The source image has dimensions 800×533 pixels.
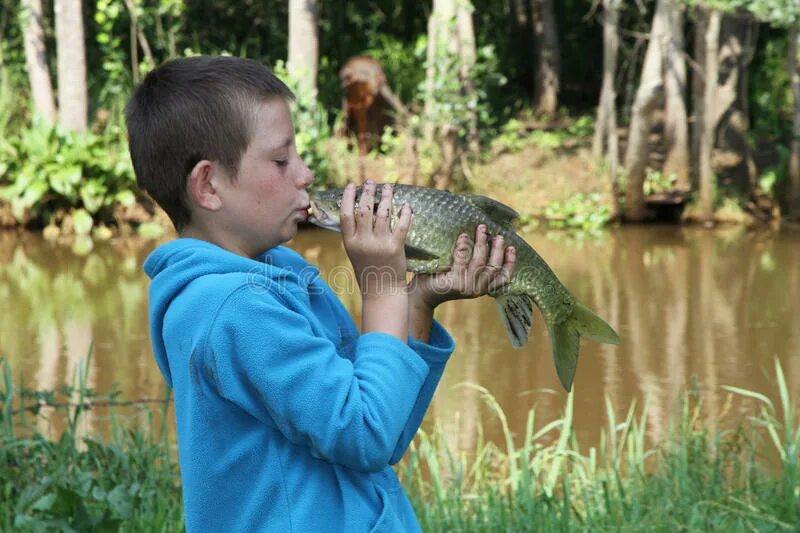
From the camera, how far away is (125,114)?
179cm

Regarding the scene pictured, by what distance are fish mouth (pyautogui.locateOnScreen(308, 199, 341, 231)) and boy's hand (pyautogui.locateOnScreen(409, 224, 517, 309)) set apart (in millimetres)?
174

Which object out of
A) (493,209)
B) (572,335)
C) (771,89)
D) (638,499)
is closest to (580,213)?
(771,89)

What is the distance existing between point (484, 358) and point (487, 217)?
5.24 metres

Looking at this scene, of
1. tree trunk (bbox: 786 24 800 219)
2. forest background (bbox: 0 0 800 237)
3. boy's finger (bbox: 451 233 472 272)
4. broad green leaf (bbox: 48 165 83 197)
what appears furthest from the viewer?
forest background (bbox: 0 0 800 237)

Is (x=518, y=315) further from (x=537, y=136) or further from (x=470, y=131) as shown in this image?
(x=537, y=136)

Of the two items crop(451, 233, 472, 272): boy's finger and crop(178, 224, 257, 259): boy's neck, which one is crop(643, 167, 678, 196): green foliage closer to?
crop(451, 233, 472, 272): boy's finger

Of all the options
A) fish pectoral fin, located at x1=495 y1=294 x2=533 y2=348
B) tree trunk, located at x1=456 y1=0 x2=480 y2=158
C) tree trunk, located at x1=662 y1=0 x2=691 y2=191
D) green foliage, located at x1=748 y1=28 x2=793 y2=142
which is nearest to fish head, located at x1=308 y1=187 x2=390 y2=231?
fish pectoral fin, located at x1=495 y1=294 x2=533 y2=348

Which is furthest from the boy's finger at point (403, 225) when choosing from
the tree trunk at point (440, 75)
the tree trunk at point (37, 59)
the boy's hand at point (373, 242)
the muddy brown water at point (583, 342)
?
the tree trunk at point (37, 59)

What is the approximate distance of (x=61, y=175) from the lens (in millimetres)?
11555

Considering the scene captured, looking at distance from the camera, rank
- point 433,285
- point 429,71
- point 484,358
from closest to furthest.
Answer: point 433,285, point 484,358, point 429,71

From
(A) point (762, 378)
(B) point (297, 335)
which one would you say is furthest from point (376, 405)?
(A) point (762, 378)

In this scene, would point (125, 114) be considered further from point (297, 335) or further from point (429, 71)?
point (429, 71)

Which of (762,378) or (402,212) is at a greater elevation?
(402,212)

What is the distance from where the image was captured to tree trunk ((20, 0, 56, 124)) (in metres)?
12.8
